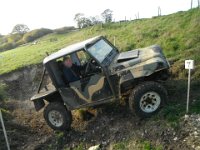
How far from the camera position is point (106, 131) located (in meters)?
7.94

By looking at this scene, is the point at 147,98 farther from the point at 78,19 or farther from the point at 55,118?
the point at 78,19

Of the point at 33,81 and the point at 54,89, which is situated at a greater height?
the point at 54,89

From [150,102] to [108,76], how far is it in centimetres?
111

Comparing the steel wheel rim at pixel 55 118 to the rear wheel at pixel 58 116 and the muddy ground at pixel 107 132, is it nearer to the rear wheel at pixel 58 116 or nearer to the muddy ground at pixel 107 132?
the rear wheel at pixel 58 116

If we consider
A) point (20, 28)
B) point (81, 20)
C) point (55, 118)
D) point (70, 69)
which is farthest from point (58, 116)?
point (20, 28)

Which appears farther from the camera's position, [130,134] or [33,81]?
[33,81]

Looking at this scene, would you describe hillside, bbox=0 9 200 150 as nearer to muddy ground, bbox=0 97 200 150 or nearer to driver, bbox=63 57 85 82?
→ muddy ground, bbox=0 97 200 150

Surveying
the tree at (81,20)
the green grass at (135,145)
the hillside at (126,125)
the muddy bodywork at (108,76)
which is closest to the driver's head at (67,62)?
the muddy bodywork at (108,76)

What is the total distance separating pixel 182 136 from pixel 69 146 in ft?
9.17

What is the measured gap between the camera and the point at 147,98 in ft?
24.7

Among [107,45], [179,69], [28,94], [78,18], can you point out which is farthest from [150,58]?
[78,18]

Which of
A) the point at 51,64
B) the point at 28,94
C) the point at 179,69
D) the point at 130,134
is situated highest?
the point at 51,64

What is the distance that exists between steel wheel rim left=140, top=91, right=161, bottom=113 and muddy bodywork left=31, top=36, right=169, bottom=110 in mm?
428

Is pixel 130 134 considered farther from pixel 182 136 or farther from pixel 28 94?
pixel 28 94
